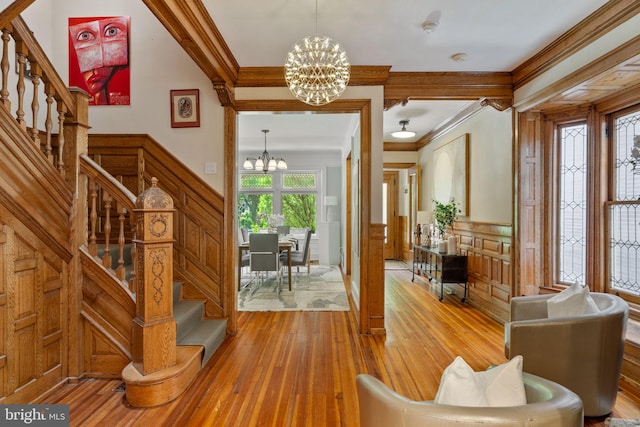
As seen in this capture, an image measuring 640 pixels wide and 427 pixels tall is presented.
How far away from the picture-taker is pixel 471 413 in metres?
1.03

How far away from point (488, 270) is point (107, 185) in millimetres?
4341

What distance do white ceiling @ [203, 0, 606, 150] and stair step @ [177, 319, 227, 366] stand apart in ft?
8.83

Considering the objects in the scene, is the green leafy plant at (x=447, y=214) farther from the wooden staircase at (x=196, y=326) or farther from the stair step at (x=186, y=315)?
the stair step at (x=186, y=315)

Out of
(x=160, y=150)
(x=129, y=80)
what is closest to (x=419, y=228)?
(x=160, y=150)

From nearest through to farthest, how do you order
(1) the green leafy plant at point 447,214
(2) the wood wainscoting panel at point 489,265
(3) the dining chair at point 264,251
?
1. (2) the wood wainscoting panel at point 489,265
2. (3) the dining chair at point 264,251
3. (1) the green leafy plant at point 447,214

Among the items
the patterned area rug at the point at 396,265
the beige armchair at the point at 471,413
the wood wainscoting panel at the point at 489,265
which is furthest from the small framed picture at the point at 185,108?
the patterned area rug at the point at 396,265

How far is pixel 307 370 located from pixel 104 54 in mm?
3951

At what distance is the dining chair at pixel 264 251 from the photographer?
5184 millimetres

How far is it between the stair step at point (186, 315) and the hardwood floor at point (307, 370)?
377 mm

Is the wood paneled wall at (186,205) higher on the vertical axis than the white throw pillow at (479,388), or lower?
higher

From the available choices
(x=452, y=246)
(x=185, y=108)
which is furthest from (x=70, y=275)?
(x=452, y=246)

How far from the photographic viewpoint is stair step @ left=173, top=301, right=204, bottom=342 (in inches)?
117

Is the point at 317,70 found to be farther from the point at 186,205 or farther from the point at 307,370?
the point at 307,370

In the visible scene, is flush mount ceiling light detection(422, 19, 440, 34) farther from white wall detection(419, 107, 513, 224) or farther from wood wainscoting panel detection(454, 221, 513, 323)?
wood wainscoting panel detection(454, 221, 513, 323)
